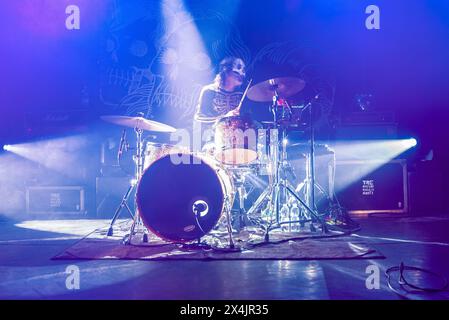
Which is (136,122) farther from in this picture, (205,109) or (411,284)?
(411,284)

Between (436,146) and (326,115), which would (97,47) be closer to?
(326,115)

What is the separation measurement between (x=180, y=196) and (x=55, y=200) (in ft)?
13.0

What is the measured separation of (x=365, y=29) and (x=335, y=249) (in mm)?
4845

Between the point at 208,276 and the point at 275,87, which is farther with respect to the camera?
the point at 275,87

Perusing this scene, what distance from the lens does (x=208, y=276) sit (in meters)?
2.79

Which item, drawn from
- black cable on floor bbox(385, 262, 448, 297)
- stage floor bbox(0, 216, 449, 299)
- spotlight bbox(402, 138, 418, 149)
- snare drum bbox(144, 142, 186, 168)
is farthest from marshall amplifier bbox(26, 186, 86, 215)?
spotlight bbox(402, 138, 418, 149)

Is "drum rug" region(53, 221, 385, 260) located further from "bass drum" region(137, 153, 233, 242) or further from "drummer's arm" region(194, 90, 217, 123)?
"drummer's arm" region(194, 90, 217, 123)

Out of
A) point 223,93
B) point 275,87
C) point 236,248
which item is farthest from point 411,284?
point 223,93

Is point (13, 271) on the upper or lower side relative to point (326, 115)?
lower

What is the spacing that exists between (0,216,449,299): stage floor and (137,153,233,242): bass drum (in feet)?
1.97

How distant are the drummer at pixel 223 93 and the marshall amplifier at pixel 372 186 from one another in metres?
Answer: 2.23

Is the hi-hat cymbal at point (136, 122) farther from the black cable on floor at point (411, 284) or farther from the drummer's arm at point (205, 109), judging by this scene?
A: the black cable on floor at point (411, 284)

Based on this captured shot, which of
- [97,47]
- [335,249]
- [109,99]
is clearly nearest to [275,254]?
[335,249]

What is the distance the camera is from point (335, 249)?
3.66 meters
